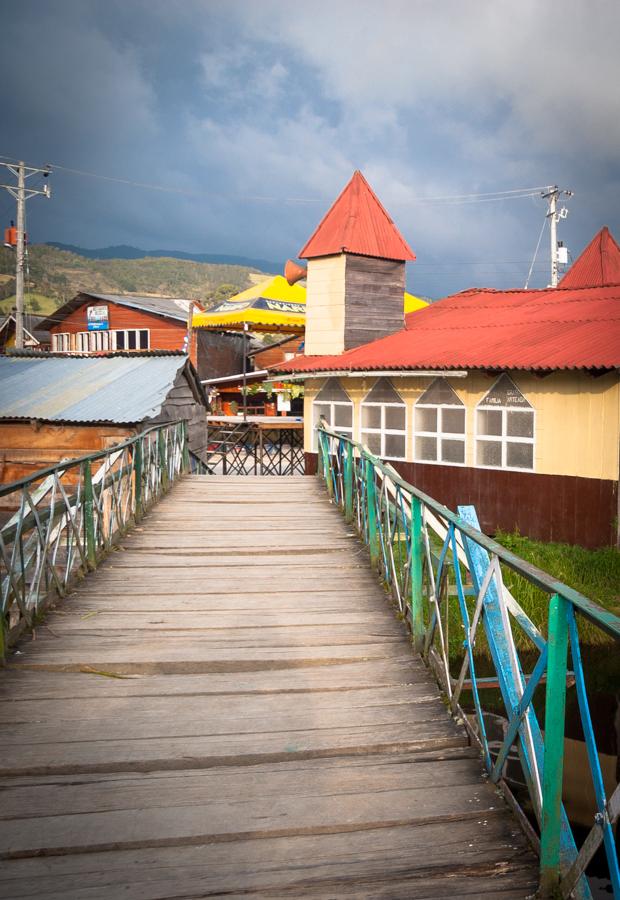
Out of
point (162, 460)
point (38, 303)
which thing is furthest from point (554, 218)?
point (38, 303)

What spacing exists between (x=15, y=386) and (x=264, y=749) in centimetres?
1623

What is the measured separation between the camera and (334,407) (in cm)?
1962

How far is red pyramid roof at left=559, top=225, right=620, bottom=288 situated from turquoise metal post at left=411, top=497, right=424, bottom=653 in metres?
20.3

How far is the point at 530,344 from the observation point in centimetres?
1562

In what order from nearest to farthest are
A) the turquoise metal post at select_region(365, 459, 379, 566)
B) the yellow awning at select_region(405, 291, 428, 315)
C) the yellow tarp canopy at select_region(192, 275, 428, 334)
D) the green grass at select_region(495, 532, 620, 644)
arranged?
the turquoise metal post at select_region(365, 459, 379, 566) < the green grass at select_region(495, 532, 620, 644) < the yellow awning at select_region(405, 291, 428, 315) < the yellow tarp canopy at select_region(192, 275, 428, 334)

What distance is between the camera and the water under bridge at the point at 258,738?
276cm

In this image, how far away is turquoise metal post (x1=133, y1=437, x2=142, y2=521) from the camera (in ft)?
31.2

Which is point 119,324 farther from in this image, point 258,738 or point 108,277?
point 108,277

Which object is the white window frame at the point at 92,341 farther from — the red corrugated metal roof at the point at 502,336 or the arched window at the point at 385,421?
the arched window at the point at 385,421

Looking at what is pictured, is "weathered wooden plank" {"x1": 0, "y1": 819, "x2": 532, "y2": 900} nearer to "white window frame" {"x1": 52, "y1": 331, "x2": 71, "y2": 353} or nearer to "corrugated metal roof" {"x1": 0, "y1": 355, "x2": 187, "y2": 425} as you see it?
"corrugated metal roof" {"x1": 0, "y1": 355, "x2": 187, "y2": 425}

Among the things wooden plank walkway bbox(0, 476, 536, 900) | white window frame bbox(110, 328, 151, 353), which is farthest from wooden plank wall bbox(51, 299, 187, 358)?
wooden plank walkway bbox(0, 476, 536, 900)

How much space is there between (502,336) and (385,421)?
11.4ft

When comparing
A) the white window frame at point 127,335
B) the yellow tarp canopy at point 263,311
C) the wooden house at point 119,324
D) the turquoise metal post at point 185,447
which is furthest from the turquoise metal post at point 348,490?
the white window frame at point 127,335

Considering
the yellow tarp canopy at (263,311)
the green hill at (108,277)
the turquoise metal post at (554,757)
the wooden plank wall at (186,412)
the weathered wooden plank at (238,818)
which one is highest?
the green hill at (108,277)
